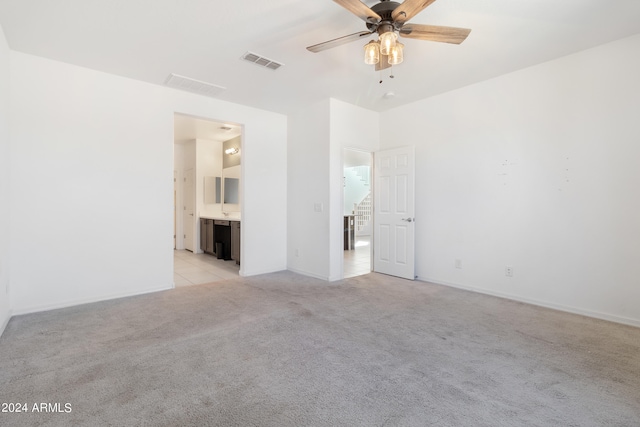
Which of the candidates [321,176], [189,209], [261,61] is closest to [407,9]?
[261,61]

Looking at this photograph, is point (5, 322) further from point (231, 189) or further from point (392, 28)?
point (231, 189)

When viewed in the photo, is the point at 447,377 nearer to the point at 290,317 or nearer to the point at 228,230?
the point at 290,317

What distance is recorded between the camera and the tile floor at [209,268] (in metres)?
4.62

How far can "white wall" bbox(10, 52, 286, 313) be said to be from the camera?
311cm

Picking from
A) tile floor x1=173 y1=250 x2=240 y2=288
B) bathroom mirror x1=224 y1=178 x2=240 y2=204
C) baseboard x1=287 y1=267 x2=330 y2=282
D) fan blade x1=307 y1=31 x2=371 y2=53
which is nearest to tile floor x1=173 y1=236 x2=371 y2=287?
tile floor x1=173 y1=250 x2=240 y2=288

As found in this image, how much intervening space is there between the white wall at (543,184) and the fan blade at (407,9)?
2.31 metres

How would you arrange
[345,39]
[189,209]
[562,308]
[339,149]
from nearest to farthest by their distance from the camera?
[345,39], [562,308], [339,149], [189,209]

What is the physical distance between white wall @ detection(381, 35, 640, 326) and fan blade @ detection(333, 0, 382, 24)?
8.10 ft

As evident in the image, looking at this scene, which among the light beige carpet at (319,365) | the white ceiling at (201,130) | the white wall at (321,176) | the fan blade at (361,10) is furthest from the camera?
the white ceiling at (201,130)

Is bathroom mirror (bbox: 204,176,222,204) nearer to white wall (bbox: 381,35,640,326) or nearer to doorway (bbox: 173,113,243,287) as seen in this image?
doorway (bbox: 173,113,243,287)

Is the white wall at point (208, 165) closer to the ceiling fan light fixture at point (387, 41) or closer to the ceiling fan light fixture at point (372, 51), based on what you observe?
the ceiling fan light fixture at point (372, 51)

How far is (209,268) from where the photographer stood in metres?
5.38

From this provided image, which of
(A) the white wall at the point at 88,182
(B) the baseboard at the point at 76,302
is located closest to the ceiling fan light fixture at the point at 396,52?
(A) the white wall at the point at 88,182

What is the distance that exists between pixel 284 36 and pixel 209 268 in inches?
160
